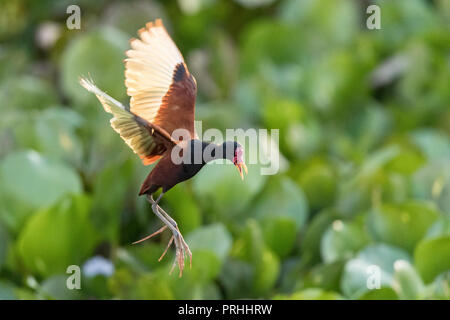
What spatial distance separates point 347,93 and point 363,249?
0.87m

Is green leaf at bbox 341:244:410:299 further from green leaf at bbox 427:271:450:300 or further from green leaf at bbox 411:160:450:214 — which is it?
green leaf at bbox 411:160:450:214

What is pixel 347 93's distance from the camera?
2078mm

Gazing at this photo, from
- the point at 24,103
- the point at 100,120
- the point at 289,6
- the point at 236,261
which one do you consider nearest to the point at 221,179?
the point at 236,261

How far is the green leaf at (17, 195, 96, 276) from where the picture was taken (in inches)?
48.3

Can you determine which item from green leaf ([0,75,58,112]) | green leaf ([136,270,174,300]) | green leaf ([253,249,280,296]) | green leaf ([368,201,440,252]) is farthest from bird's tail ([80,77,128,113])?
green leaf ([0,75,58,112])

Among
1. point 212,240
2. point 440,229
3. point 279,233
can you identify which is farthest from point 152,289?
point 440,229

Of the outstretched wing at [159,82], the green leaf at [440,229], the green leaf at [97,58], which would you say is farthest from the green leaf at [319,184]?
the outstretched wing at [159,82]

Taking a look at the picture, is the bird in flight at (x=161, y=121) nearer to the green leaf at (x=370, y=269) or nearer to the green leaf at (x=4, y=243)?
the green leaf at (x=370, y=269)

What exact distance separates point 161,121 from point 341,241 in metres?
0.97

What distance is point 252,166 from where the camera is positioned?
1354 mm

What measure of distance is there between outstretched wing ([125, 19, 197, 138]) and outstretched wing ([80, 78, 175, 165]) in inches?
0.4

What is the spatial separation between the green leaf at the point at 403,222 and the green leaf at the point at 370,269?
46 millimetres

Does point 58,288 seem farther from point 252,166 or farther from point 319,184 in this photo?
point 319,184
